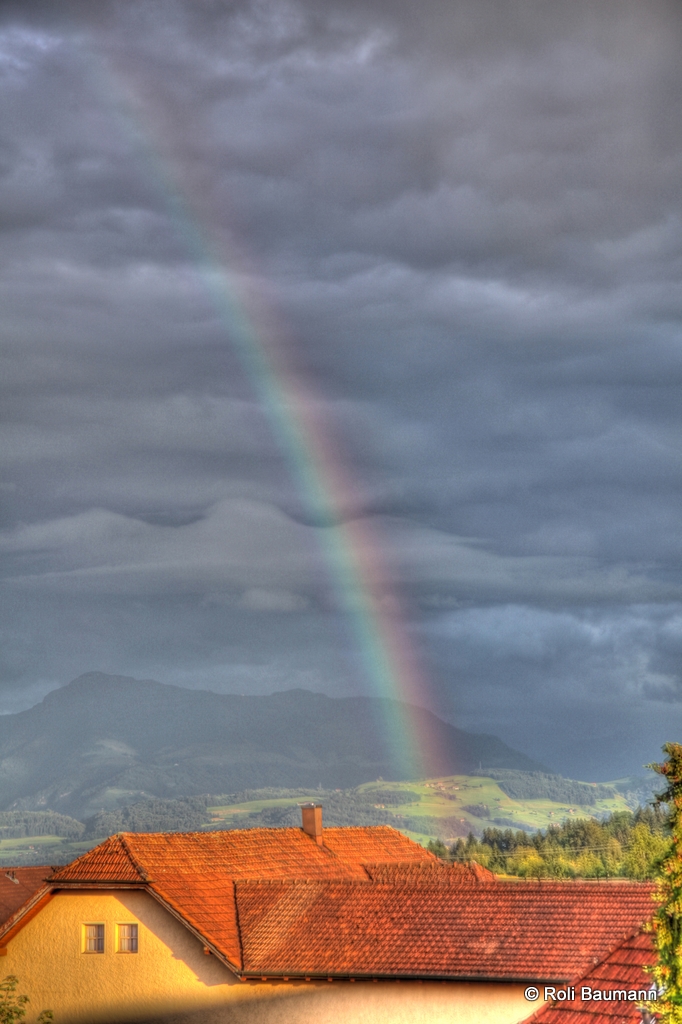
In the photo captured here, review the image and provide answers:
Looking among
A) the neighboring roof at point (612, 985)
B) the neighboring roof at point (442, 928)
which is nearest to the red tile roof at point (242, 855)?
the neighboring roof at point (442, 928)

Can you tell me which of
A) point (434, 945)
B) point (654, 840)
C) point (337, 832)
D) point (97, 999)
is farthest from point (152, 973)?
point (654, 840)

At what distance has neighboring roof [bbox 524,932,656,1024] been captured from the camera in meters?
33.1

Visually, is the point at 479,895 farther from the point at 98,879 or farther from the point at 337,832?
the point at 337,832

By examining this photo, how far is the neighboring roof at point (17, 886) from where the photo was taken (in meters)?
56.8

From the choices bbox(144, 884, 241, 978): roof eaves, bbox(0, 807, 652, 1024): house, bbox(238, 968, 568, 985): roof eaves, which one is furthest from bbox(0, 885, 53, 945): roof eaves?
bbox(238, 968, 568, 985): roof eaves

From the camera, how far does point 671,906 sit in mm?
27359

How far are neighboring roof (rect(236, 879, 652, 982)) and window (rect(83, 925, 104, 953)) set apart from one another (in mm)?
5429

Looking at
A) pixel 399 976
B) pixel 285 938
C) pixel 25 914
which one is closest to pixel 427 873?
pixel 285 938

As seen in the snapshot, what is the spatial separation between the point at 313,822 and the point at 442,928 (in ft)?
61.8

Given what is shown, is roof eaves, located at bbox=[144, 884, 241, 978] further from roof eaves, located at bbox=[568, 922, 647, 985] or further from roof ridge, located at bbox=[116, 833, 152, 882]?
roof eaves, located at bbox=[568, 922, 647, 985]

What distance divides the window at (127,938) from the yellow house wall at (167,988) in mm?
227

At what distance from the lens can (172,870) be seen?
4888 cm

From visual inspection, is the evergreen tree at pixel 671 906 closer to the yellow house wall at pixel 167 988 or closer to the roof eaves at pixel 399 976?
the roof eaves at pixel 399 976

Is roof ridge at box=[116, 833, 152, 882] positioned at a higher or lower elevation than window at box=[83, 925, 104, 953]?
higher
